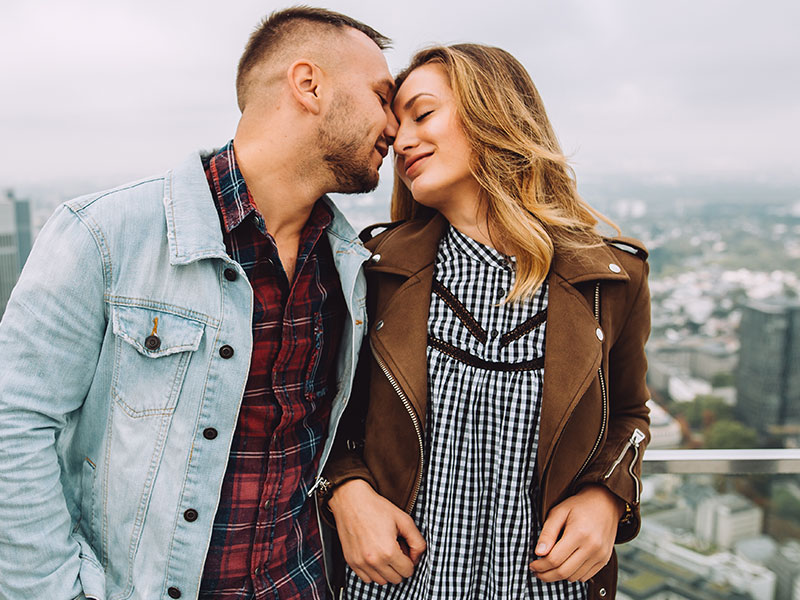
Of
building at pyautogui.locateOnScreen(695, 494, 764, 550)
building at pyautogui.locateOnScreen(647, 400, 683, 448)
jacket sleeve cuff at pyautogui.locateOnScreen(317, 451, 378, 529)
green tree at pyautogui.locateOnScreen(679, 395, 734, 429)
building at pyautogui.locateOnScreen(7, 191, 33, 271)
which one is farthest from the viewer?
green tree at pyautogui.locateOnScreen(679, 395, 734, 429)

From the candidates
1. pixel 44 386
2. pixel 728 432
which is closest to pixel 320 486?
pixel 44 386

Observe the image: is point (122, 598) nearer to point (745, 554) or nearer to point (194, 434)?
point (194, 434)

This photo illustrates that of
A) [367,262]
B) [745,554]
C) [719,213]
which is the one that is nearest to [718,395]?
[719,213]

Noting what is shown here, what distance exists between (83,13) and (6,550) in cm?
212

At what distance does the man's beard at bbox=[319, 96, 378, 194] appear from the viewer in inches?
55.7

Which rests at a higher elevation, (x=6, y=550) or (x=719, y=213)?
(x=719, y=213)

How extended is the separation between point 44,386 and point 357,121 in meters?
0.88

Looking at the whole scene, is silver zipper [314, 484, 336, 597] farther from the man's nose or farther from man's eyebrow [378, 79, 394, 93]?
man's eyebrow [378, 79, 394, 93]

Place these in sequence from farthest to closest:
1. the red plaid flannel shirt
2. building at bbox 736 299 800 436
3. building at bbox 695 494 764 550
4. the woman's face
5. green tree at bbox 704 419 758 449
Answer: building at bbox 736 299 800 436 < green tree at bbox 704 419 758 449 < building at bbox 695 494 764 550 < the woman's face < the red plaid flannel shirt

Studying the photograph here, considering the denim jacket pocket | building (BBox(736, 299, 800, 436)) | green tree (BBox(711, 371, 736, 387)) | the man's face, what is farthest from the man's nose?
green tree (BBox(711, 371, 736, 387))

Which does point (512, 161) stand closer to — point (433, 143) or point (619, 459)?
point (433, 143)

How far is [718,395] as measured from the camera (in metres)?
5.17

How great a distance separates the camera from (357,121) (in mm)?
1446

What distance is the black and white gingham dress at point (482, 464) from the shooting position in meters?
1.34
